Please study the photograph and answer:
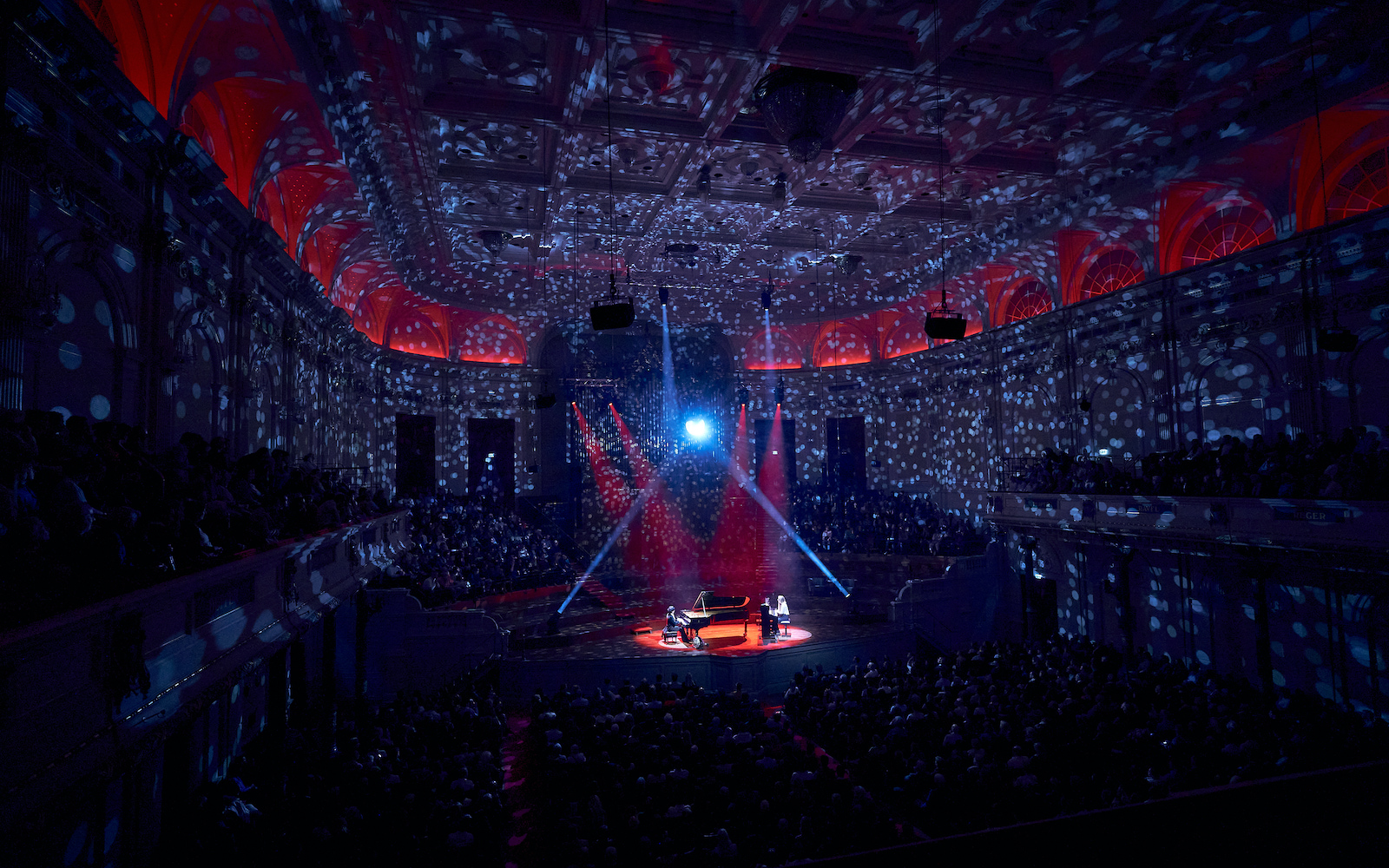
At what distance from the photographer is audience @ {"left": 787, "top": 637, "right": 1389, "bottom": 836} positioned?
25.9 ft

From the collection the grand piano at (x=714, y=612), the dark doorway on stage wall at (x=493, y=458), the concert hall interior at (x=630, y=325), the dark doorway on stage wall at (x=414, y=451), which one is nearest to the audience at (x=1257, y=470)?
the concert hall interior at (x=630, y=325)

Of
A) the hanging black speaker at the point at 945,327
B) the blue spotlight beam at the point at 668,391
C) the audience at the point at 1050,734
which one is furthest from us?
the blue spotlight beam at the point at 668,391

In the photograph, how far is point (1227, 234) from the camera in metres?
14.7

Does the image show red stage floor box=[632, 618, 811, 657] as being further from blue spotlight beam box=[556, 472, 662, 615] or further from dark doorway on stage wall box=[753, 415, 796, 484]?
dark doorway on stage wall box=[753, 415, 796, 484]

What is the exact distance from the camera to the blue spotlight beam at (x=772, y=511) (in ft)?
74.9

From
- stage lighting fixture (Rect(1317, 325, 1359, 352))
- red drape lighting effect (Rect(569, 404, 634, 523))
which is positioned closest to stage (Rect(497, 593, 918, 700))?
red drape lighting effect (Rect(569, 404, 634, 523))

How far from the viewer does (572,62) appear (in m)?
10.3

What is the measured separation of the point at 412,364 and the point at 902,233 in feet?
51.6

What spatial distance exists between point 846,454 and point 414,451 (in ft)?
52.2

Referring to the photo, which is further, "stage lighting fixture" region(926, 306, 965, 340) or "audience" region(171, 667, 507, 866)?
"stage lighting fixture" region(926, 306, 965, 340)

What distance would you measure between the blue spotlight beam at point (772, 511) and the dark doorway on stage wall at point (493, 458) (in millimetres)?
8196

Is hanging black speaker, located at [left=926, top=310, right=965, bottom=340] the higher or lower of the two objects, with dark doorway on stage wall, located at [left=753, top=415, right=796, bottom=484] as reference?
higher

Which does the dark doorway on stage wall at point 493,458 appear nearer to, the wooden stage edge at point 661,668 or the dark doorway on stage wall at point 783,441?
the dark doorway on stage wall at point 783,441

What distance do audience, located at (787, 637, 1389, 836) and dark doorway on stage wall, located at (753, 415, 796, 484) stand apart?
47.0 ft
